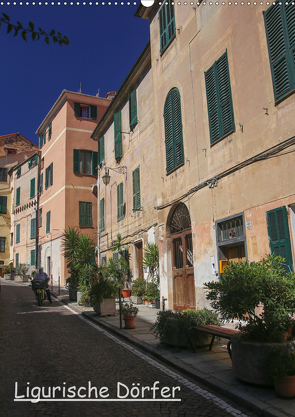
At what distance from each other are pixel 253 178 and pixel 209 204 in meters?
1.99

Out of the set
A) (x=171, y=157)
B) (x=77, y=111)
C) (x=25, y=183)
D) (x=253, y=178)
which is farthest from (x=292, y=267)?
(x=25, y=183)

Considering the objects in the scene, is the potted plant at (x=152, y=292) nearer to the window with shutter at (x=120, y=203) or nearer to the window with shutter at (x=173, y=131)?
the window with shutter at (x=173, y=131)

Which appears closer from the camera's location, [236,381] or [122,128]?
[236,381]

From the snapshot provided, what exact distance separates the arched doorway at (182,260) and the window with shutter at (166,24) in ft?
19.2

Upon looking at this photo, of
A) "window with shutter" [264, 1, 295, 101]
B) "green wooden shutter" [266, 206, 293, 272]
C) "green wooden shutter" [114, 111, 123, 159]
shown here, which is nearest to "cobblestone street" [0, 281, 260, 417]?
"green wooden shutter" [266, 206, 293, 272]

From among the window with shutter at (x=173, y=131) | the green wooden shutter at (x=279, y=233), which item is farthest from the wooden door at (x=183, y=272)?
the green wooden shutter at (x=279, y=233)

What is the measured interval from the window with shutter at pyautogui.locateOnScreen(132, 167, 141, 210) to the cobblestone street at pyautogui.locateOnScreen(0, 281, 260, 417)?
8.46m

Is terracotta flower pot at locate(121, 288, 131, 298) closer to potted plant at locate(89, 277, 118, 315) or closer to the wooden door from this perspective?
the wooden door

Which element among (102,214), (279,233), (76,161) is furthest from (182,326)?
(76,161)

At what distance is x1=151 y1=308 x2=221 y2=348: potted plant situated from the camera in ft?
21.0

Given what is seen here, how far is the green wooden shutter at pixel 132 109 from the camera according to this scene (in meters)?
17.2

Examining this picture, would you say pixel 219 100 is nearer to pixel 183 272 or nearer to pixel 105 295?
pixel 183 272

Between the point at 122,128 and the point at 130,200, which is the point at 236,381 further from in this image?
the point at 122,128

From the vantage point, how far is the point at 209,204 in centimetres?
983
